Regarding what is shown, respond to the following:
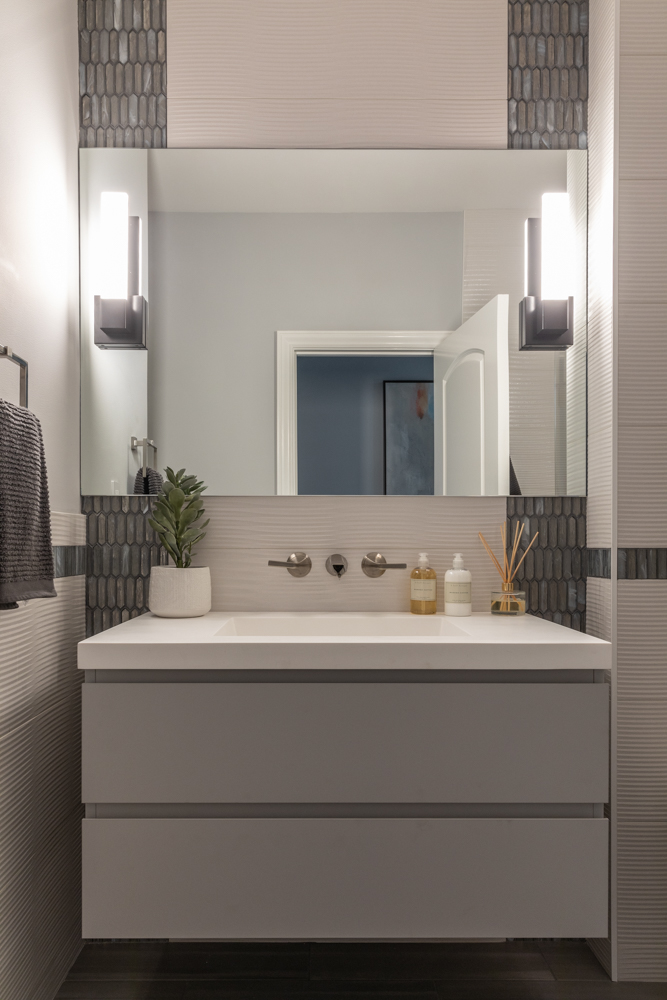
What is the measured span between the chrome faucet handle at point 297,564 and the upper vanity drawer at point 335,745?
0.50 metres

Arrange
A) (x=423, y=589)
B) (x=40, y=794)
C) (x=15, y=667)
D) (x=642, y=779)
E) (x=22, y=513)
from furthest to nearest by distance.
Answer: (x=423, y=589)
(x=642, y=779)
(x=40, y=794)
(x=15, y=667)
(x=22, y=513)

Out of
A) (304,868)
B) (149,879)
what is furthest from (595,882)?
(149,879)

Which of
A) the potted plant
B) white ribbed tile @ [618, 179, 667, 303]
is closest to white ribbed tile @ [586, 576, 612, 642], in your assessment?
white ribbed tile @ [618, 179, 667, 303]

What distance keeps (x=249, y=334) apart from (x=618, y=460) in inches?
35.2

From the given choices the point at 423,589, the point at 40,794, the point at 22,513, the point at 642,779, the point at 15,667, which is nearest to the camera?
the point at 22,513

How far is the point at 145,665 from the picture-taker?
45.6 inches

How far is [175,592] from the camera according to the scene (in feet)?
4.88

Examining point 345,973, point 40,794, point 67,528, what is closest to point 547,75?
point 67,528

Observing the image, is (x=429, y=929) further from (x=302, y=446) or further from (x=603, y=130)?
(x=603, y=130)

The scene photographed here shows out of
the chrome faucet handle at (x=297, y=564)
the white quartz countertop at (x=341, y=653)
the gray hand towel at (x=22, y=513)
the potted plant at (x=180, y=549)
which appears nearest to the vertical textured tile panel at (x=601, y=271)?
the white quartz countertop at (x=341, y=653)

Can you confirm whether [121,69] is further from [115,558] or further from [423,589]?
[423,589]

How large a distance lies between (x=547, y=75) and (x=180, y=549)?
145cm

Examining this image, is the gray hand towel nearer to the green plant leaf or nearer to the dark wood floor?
the green plant leaf

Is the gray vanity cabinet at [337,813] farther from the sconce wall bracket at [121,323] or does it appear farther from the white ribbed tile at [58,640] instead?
the sconce wall bracket at [121,323]
